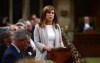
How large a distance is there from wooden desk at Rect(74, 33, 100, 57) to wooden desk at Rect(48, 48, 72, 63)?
8.91 metres

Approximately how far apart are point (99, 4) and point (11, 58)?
49.9 feet

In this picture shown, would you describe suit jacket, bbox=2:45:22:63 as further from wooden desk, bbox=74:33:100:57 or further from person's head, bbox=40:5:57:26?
wooden desk, bbox=74:33:100:57

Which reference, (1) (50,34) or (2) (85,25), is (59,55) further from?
(2) (85,25)

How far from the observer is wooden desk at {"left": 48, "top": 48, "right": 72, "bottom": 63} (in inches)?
232

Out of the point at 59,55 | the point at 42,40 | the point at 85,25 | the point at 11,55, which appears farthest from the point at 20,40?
the point at 85,25

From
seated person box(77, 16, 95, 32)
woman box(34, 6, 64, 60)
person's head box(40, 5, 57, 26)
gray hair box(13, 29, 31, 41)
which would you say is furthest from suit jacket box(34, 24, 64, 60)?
seated person box(77, 16, 95, 32)

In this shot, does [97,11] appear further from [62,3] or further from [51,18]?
[51,18]

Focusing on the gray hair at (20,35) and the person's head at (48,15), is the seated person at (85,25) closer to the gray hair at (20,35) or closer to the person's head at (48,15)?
the person's head at (48,15)

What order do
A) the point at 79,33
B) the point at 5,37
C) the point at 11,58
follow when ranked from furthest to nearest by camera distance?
the point at 79,33 → the point at 5,37 → the point at 11,58

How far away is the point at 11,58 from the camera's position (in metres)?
4.52

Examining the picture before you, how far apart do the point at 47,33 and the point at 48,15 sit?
257mm

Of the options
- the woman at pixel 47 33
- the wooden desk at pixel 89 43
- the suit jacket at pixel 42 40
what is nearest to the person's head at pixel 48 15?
the woman at pixel 47 33

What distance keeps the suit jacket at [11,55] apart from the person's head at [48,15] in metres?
1.39

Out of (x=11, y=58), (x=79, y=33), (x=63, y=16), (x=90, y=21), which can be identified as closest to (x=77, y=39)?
(x=79, y=33)
